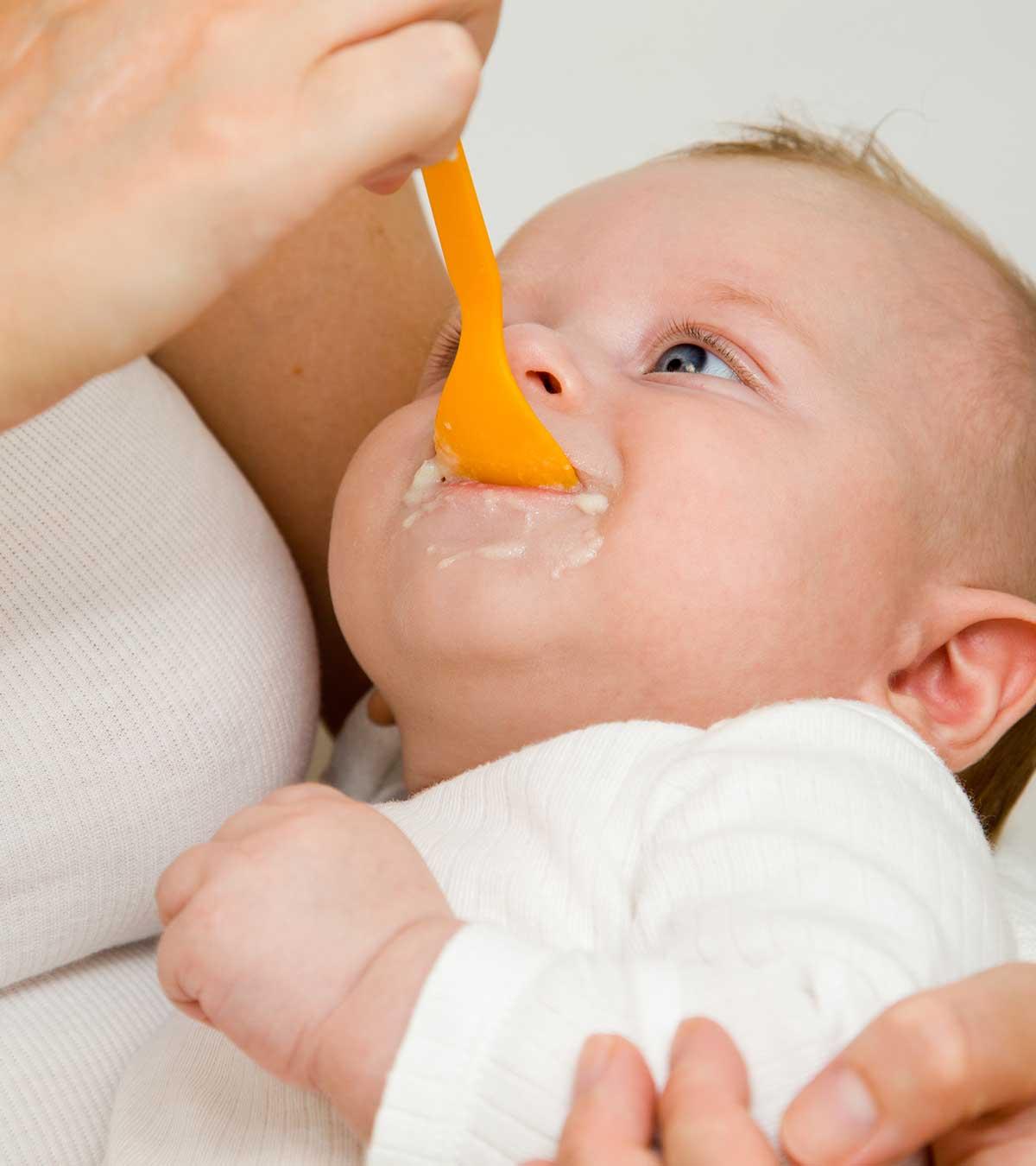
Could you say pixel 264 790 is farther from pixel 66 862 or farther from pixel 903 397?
pixel 903 397

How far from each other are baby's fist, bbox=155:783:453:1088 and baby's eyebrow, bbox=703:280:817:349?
1.43 feet

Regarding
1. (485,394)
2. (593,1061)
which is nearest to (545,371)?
(485,394)

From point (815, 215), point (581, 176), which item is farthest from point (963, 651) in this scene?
point (581, 176)

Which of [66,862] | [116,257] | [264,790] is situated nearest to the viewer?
[116,257]

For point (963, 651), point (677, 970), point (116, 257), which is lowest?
point (963, 651)

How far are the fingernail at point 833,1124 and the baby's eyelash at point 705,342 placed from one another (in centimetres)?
47

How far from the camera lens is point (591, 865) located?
70cm

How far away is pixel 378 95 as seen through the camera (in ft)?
1.85

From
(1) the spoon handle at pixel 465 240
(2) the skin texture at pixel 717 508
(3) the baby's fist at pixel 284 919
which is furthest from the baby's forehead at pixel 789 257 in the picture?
(3) the baby's fist at pixel 284 919

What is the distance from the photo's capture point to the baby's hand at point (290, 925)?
61 centimetres

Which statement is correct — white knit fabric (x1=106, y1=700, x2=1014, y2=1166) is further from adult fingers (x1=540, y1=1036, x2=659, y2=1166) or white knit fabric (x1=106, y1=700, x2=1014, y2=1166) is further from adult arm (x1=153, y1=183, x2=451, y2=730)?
adult arm (x1=153, y1=183, x2=451, y2=730)

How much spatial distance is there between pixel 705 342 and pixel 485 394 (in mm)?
166

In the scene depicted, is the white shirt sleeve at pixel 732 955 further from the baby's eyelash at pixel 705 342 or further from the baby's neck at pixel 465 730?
the baby's eyelash at pixel 705 342

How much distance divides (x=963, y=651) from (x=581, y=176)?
114 cm
